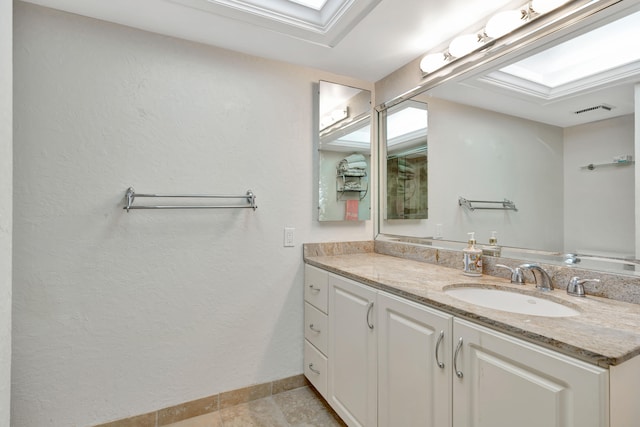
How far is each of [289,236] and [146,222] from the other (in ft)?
2.68

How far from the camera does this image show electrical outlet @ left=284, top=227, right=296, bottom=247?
1.98m

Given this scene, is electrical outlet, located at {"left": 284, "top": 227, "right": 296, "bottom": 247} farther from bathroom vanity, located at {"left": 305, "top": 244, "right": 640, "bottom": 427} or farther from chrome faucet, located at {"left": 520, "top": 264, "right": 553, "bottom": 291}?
chrome faucet, located at {"left": 520, "top": 264, "right": 553, "bottom": 291}

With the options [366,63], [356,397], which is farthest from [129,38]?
[356,397]

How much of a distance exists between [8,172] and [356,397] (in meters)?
1.76

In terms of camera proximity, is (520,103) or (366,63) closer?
(520,103)

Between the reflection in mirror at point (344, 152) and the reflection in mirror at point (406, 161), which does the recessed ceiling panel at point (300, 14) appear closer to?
the reflection in mirror at point (344, 152)

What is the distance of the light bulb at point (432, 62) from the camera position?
68.6 inches

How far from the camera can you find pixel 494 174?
156 cm

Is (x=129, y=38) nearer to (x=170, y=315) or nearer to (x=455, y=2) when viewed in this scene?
(x=170, y=315)

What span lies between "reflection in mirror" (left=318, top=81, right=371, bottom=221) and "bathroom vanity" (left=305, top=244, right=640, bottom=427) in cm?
49

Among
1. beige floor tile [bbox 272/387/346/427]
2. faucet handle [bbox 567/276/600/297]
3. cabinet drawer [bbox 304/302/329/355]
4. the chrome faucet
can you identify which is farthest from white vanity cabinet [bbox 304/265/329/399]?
faucet handle [bbox 567/276/600/297]

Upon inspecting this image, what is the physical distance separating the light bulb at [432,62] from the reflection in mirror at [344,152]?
503 mm

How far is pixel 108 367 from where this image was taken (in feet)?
5.13

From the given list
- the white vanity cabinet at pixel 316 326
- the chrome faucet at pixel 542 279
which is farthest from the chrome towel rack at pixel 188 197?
Result: the chrome faucet at pixel 542 279
